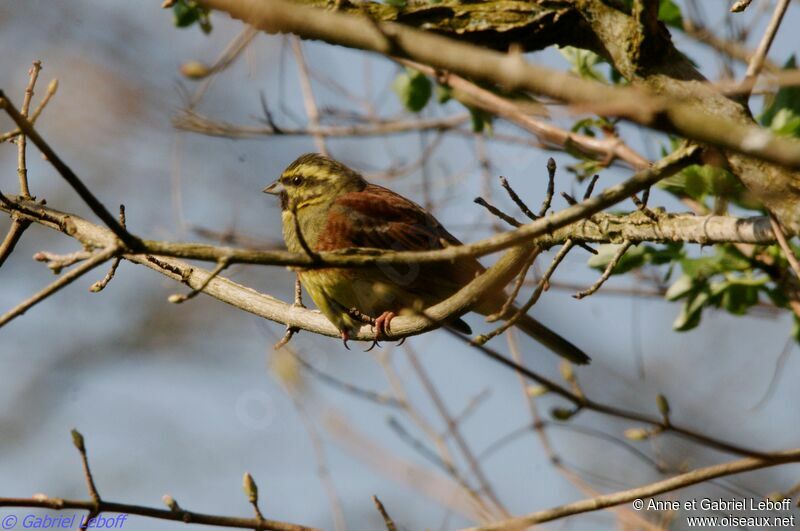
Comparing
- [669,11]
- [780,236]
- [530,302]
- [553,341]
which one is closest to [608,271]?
[530,302]

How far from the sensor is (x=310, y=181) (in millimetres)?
5605

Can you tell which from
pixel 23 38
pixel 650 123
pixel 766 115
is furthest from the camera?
pixel 23 38

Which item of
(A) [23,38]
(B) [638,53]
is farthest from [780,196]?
(A) [23,38]

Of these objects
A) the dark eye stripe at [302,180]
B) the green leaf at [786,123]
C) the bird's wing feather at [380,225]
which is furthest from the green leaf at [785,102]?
the dark eye stripe at [302,180]

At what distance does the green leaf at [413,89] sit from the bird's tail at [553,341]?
4.27 feet

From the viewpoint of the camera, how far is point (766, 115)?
165 inches

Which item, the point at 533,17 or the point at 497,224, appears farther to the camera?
A: the point at 497,224

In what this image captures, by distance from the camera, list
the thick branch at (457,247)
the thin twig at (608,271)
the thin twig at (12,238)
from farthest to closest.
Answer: the thin twig at (12,238) < the thin twig at (608,271) < the thick branch at (457,247)

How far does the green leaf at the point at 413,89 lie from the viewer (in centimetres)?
506

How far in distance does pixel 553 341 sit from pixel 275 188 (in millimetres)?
2007

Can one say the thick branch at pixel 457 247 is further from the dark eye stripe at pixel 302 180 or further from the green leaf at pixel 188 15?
the dark eye stripe at pixel 302 180

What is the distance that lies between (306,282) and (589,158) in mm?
1460

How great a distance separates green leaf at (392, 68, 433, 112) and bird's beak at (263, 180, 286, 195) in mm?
983

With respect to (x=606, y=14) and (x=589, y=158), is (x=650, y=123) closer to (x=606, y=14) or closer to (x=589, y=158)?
(x=606, y=14)
